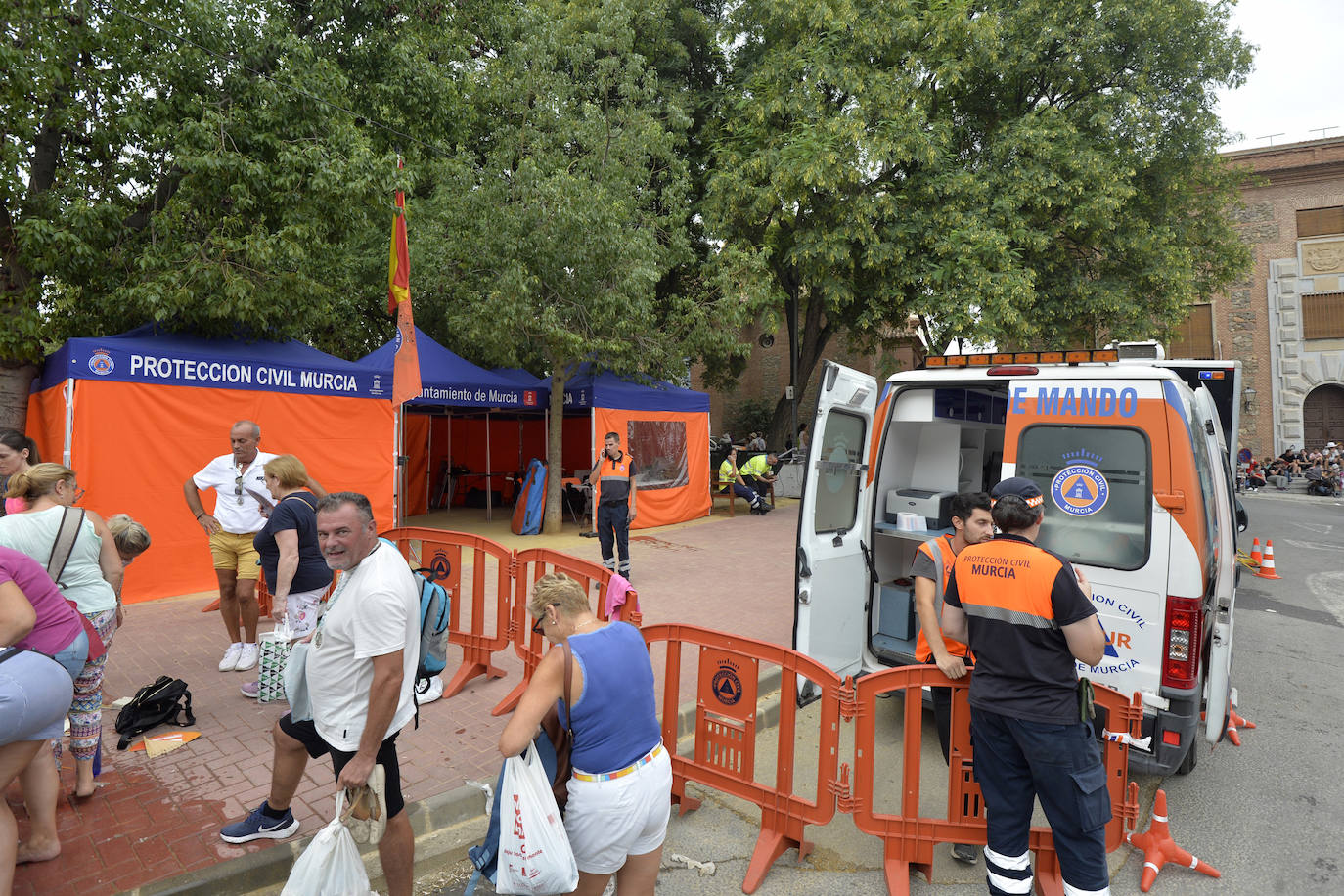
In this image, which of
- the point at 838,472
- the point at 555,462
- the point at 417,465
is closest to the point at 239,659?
the point at 838,472

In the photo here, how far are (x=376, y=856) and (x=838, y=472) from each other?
336 centimetres

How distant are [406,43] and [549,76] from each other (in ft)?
13.6

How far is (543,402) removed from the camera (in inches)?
529

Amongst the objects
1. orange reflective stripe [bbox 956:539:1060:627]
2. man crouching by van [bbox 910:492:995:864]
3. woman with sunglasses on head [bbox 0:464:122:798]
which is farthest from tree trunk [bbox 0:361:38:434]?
orange reflective stripe [bbox 956:539:1060:627]

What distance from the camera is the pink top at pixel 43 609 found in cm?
276

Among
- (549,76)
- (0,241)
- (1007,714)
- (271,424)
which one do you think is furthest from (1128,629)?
(549,76)

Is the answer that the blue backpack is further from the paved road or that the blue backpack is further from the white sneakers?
the white sneakers

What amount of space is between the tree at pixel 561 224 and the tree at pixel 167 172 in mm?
2831

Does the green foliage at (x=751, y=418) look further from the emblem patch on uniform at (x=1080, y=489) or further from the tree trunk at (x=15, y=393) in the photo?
the emblem patch on uniform at (x=1080, y=489)

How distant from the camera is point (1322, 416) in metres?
30.8

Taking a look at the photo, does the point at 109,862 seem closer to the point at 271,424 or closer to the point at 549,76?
the point at 271,424

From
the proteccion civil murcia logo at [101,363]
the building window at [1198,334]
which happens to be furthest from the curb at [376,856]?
the building window at [1198,334]

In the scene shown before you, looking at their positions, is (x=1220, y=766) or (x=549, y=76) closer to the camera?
(x=1220, y=766)

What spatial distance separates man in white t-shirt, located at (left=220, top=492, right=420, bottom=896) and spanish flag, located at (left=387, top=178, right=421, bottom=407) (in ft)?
22.0
